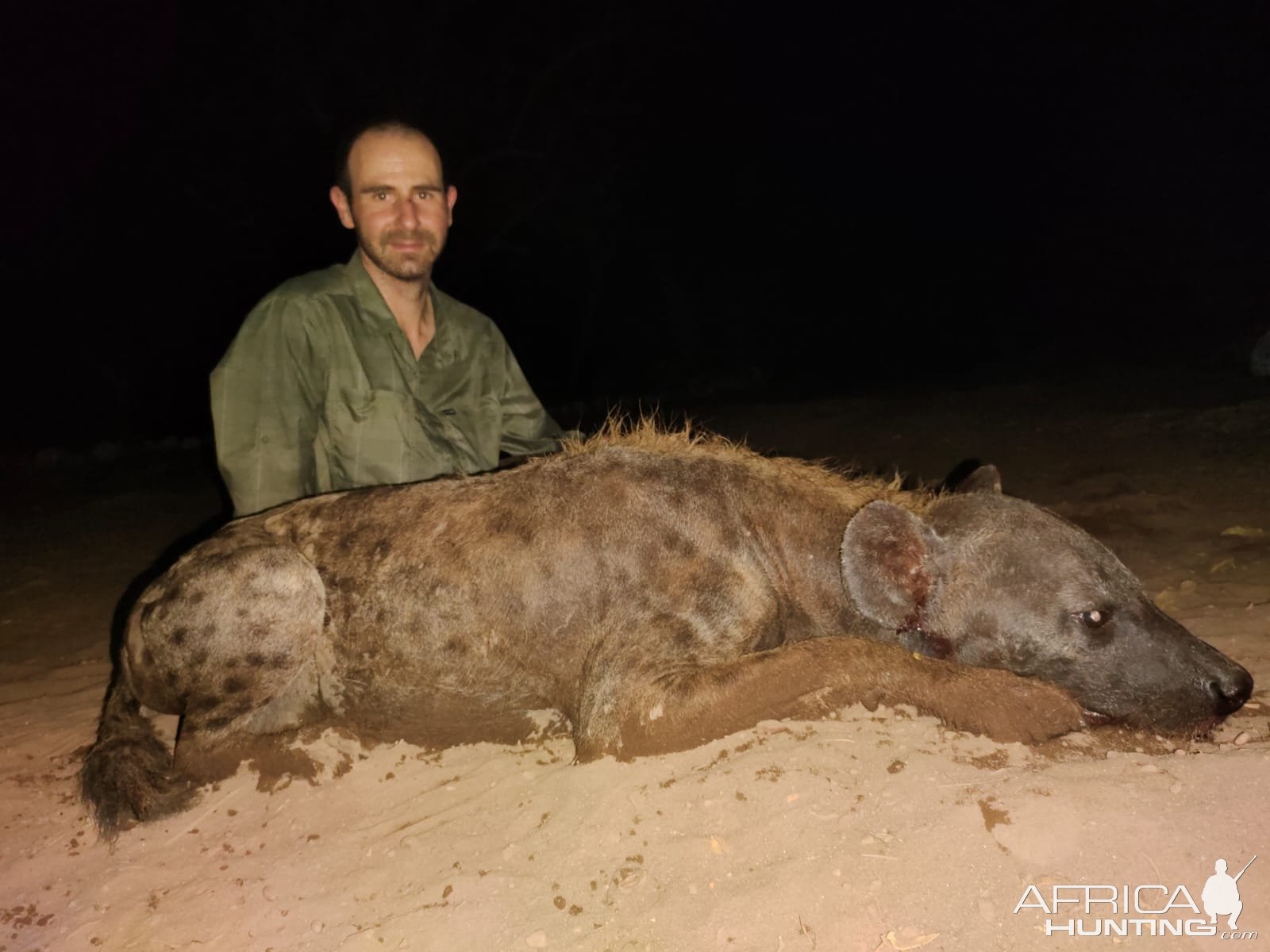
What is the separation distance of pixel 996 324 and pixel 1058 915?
24.6 metres

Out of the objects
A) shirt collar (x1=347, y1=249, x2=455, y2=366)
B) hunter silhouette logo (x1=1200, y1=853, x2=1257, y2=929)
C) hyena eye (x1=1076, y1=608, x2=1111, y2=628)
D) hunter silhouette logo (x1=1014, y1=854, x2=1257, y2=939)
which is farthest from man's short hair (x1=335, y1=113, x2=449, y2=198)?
hunter silhouette logo (x1=1200, y1=853, x2=1257, y2=929)

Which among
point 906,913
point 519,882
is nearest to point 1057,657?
point 906,913

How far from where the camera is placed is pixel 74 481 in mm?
10375

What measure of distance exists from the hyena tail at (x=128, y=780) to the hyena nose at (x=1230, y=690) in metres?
3.64

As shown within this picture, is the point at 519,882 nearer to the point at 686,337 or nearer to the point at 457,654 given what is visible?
the point at 457,654

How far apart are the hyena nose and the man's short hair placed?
12.9 feet

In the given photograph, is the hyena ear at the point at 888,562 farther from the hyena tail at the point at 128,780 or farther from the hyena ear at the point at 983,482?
the hyena tail at the point at 128,780

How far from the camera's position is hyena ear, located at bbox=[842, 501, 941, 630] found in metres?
3.11

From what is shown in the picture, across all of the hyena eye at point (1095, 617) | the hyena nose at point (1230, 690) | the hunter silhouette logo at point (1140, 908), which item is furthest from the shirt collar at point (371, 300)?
the hyena nose at point (1230, 690)

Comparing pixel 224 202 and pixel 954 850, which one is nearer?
pixel 954 850

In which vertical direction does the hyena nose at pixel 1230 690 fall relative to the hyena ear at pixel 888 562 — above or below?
below

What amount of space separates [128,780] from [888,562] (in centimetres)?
292

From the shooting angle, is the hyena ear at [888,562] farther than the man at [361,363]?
No

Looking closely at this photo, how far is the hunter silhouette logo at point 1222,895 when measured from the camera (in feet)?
6.41
